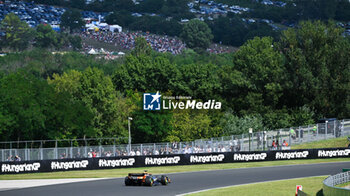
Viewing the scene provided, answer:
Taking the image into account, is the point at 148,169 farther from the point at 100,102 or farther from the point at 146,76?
the point at 146,76

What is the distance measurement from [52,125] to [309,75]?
116ft

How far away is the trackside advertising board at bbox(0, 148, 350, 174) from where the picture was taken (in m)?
46.7

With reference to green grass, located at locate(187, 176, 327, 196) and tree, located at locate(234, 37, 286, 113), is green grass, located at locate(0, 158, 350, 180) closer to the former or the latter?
green grass, located at locate(187, 176, 327, 196)

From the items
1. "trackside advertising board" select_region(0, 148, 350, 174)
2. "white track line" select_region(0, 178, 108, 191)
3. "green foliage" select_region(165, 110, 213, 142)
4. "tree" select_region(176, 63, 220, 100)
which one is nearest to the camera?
"white track line" select_region(0, 178, 108, 191)

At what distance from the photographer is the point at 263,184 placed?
37.2 metres

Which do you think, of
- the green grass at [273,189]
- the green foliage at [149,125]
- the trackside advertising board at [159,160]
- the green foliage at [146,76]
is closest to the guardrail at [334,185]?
the green grass at [273,189]

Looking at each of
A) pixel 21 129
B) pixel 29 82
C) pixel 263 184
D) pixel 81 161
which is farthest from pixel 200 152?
pixel 29 82

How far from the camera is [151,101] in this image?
289 ft

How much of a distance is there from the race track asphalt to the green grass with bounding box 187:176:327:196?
1.70m

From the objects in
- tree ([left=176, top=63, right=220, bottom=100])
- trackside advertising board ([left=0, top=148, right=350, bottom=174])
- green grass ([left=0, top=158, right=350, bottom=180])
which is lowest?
green grass ([left=0, top=158, right=350, bottom=180])

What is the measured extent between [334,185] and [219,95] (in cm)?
6405

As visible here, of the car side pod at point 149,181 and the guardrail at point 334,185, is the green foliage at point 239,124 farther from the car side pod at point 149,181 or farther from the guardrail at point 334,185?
the guardrail at point 334,185

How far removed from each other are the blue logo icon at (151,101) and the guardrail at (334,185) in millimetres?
56265

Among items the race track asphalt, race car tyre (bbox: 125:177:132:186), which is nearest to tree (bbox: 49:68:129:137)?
the race track asphalt
